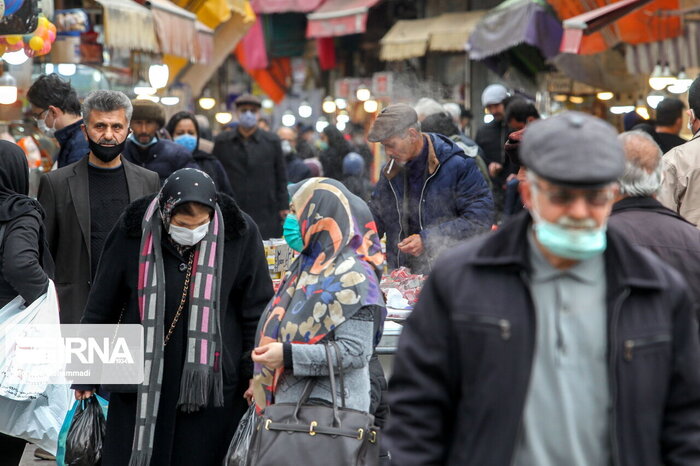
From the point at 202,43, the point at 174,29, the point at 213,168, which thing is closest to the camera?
the point at 213,168

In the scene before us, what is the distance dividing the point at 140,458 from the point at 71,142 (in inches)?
118

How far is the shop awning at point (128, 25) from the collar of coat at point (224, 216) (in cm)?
615

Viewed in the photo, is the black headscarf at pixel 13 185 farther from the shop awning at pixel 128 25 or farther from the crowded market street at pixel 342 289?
the shop awning at pixel 128 25

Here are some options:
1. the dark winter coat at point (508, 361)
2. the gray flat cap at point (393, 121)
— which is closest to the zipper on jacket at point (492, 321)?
the dark winter coat at point (508, 361)

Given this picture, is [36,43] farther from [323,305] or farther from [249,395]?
[323,305]

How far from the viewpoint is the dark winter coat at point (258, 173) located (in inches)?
476

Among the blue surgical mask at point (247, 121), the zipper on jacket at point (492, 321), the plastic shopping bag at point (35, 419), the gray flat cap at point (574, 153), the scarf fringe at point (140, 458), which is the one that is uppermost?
the gray flat cap at point (574, 153)

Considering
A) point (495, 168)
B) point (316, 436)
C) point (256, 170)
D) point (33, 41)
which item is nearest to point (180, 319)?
point (316, 436)

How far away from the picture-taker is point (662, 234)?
4395 mm

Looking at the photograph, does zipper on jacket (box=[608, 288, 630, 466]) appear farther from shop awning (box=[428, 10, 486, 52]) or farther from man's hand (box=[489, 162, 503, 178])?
shop awning (box=[428, 10, 486, 52])

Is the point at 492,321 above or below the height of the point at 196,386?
above

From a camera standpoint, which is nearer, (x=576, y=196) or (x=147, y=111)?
(x=576, y=196)

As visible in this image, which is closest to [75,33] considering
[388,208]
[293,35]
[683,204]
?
[388,208]

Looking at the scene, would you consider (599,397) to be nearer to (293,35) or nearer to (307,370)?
(307,370)
